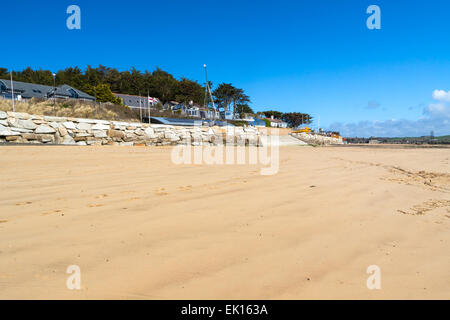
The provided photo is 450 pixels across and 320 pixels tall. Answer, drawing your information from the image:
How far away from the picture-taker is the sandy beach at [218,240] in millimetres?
1187

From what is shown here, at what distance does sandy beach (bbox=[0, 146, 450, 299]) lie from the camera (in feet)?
3.89

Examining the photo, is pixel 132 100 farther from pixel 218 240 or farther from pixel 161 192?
pixel 218 240

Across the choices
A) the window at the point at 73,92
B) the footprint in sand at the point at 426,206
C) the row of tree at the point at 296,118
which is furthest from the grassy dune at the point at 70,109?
the row of tree at the point at 296,118

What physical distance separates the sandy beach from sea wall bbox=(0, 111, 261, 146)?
10.4 ft

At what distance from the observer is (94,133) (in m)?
6.89

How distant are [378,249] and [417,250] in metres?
0.26

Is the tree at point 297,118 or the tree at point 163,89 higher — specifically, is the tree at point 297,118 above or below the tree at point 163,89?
below

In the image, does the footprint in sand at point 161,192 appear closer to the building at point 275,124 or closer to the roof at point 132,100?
the roof at point 132,100

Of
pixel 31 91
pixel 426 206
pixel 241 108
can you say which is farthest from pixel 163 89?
pixel 426 206

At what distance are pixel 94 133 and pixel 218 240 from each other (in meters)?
6.53

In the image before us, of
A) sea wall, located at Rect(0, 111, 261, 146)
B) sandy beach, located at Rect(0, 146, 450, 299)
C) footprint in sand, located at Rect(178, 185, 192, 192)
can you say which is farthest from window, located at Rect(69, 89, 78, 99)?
footprint in sand, located at Rect(178, 185, 192, 192)

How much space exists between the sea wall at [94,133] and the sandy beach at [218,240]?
3170mm

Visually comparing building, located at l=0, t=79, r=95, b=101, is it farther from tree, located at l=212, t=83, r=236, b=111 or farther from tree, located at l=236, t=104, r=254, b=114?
tree, located at l=236, t=104, r=254, b=114
